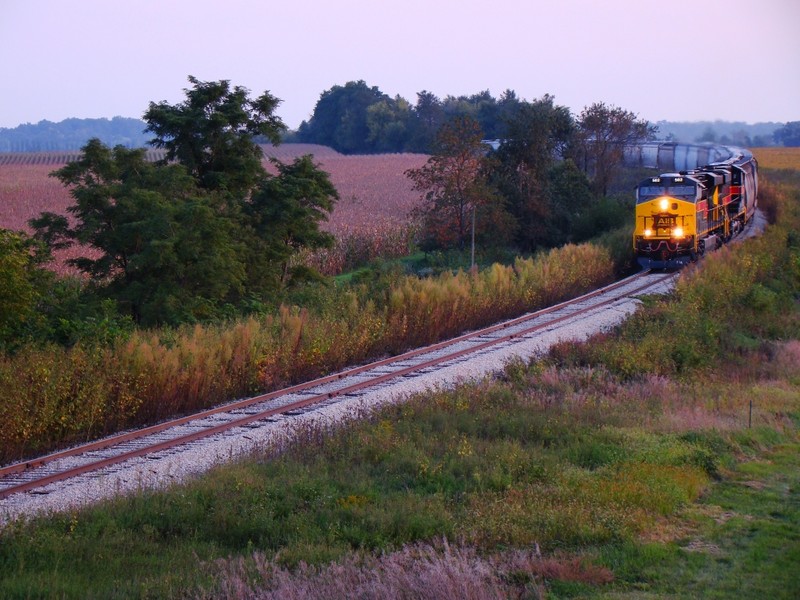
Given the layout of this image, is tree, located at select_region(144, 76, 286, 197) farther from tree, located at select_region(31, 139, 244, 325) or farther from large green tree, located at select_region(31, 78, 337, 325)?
tree, located at select_region(31, 139, 244, 325)

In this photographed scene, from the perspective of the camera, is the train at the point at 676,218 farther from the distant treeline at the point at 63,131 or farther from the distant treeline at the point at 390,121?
the distant treeline at the point at 63,131

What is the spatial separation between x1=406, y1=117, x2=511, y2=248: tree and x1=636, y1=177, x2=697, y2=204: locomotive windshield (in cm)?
675

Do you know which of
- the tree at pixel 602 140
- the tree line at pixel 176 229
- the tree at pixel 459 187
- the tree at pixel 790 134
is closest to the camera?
the tree line at pixel 176 229

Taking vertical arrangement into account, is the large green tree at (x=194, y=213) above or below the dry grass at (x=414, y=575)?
above

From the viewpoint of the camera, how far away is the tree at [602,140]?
167 feet

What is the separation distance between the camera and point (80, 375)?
13383 mm

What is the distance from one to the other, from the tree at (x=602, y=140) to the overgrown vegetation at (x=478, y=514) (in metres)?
38.1

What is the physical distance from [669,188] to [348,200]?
30.5m

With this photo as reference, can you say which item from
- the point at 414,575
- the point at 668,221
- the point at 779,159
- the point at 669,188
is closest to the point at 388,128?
the point at 779,159

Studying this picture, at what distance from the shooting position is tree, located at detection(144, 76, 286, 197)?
2438 cm

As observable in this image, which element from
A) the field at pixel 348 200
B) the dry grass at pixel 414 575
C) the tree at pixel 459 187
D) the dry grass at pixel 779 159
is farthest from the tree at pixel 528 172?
the dry grass at pixel 779 159

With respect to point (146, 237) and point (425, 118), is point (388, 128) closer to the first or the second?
point (425, 118)

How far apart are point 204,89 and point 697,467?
18427mm

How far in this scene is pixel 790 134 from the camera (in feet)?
382
